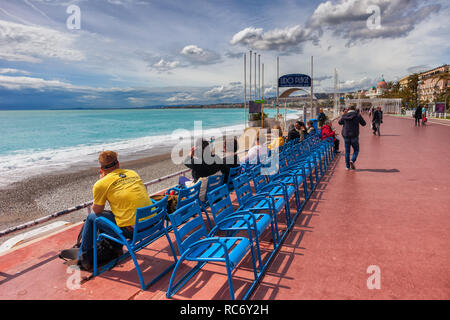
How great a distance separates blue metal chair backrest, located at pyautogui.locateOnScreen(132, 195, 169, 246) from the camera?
2.77 meters

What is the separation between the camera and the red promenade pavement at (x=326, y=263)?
2.67 m

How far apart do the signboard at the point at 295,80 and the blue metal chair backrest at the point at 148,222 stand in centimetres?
1627

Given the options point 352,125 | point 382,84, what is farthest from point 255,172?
point 382,84

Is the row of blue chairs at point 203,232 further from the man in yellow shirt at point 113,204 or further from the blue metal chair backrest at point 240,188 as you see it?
the man in yellow shirt at point 113,204

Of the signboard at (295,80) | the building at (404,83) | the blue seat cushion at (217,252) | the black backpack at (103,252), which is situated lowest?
the black backpack at (103,252)

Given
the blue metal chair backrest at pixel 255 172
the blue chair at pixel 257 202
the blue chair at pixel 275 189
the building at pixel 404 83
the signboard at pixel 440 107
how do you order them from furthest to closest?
the building at pixel 404 83
the signboard at pixel 440 107
the blue metal chair backrest at pixel 255 172
the blue chair at pixel 275 189
the blue chair at pixel 257 202

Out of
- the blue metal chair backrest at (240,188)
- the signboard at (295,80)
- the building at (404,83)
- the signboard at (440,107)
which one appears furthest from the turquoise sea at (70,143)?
the building at (404,83)

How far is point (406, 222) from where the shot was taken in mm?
4195

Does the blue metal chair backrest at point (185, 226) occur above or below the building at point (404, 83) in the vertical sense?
below

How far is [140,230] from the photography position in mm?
2953

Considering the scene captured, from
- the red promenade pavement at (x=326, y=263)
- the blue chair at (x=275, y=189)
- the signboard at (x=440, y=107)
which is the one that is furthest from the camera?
the signboard at (x=440, y=107)
